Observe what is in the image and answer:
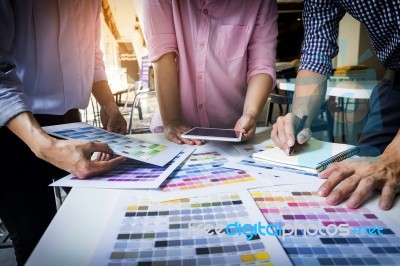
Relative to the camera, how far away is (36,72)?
0.85 m

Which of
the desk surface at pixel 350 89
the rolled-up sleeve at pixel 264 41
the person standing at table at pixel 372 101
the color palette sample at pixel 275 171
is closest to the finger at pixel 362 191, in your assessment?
the person standing at table at pixel 372 101

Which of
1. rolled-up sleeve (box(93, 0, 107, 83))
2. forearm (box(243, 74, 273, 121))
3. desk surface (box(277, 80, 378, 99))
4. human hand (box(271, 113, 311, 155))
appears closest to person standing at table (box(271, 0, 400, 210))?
human hand (box(271, 113, 311, 155))

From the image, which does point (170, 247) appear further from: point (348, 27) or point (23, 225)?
point (348, 27)

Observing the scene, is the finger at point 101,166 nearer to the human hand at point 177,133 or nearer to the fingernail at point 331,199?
the human hand at point 177,133

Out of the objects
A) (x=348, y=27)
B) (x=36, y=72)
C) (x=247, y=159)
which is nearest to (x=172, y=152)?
(x=247, y=159)

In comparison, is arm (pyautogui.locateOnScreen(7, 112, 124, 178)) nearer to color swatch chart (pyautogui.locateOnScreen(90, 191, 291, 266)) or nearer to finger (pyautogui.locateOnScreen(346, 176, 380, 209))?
color swatch chart (pyautogui.locateOnScreen(90, 191, 291, 266))

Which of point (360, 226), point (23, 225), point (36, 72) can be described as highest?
point (36, 72)

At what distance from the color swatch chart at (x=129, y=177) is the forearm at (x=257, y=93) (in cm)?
37

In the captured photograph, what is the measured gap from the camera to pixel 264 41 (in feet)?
3.53

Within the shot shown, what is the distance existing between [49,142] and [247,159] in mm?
466

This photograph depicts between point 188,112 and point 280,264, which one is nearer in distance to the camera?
point 280,264

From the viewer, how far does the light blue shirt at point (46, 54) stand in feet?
2.31

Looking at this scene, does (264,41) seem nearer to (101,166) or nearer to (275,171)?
(275,171)

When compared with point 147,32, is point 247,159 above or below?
below
